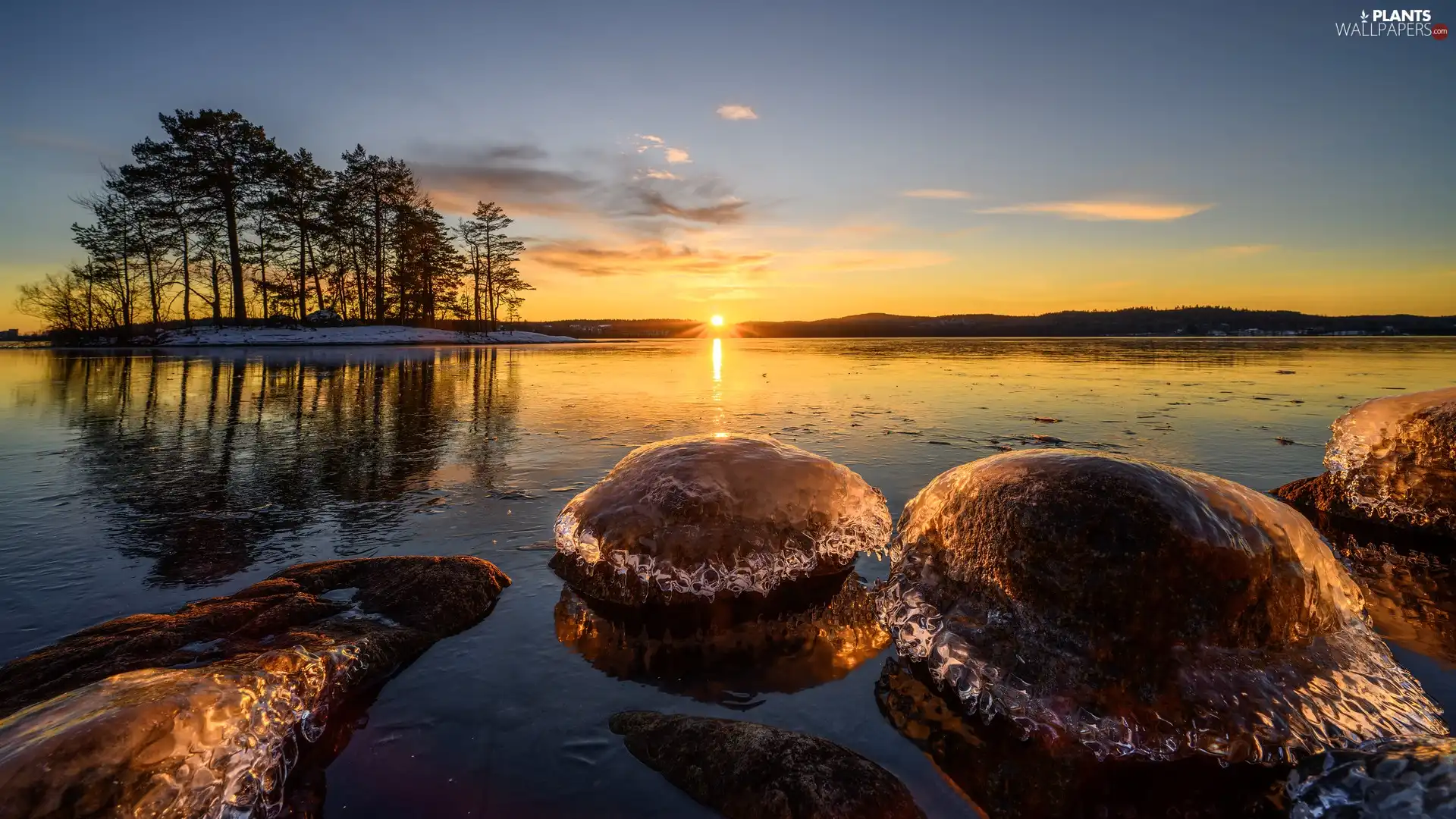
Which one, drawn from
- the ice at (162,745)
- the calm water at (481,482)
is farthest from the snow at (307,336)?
the ice at (162,745)

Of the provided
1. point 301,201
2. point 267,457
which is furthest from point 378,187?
point 267,457

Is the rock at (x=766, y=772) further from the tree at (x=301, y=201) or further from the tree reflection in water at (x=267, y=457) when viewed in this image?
the tree at (x=301, y=201)

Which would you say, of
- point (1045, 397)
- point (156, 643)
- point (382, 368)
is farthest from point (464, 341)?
point (156, 643)

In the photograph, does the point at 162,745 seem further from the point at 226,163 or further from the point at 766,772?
the point at 226,163

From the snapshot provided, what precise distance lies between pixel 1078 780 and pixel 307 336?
49362 millimetres

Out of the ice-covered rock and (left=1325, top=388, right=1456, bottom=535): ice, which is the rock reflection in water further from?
(left=1325, top=388, right=1456, bottom=535): ice

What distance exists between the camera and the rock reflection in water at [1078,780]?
8.26ft

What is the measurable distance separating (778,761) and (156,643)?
3438mm

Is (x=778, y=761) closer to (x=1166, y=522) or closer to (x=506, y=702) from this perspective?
(x=506, y=702)

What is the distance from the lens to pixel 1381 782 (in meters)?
2.45

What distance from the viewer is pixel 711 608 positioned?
13.9 feet

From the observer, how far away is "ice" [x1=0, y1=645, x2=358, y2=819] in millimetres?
2051

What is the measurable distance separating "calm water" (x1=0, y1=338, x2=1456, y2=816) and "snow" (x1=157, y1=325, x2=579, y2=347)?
20.3 metres

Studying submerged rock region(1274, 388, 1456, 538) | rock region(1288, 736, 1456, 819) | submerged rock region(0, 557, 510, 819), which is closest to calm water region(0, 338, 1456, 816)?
submerged rock region(0, 557, 510, 819)
